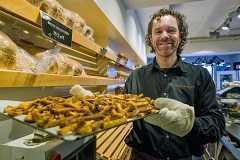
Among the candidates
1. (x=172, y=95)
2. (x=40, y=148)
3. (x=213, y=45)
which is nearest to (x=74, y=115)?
(x=40, y=148)

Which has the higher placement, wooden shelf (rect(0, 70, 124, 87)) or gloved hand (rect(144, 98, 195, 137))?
wooden shelf (rect(0, 70, 124, 87))

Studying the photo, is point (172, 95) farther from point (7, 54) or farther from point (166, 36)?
→ point (7, 54)

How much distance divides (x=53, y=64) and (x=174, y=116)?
0.78 m

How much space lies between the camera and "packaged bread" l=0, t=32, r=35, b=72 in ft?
3.34

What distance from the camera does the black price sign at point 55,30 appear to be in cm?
115

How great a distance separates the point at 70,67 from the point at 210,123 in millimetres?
994

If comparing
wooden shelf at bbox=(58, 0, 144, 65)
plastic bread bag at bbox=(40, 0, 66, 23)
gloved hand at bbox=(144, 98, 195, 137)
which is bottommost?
gloved hand at bbox=(144, 98, 195, 137)

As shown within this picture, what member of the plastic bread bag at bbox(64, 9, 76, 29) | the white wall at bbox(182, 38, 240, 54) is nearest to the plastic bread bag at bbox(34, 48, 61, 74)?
the plastic bread bag at bbox(64, 9, 76, 29)

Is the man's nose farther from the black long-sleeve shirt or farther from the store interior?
the store interior

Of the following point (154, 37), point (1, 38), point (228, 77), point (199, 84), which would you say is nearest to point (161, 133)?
point (199, 84)

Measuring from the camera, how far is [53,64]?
1390 millimetres

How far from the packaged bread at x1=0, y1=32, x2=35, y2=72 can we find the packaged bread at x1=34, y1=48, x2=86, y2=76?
0.08m

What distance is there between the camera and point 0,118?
1.20m

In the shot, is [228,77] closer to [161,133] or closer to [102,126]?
[161,133]
